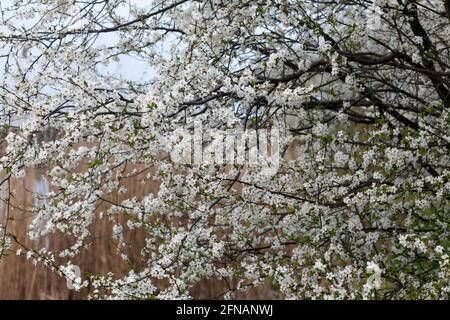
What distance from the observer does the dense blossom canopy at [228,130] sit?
3.51m

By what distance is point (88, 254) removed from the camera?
6934 millimetres

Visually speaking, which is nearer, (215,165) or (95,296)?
(95,296)

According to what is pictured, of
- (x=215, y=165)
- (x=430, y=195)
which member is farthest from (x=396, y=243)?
(x=215, y=165)

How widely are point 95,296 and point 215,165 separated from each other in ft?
2.97

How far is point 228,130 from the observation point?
3.61 m

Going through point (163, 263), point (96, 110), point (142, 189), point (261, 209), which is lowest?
point (163, 263)

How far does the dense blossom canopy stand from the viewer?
3.51 m
